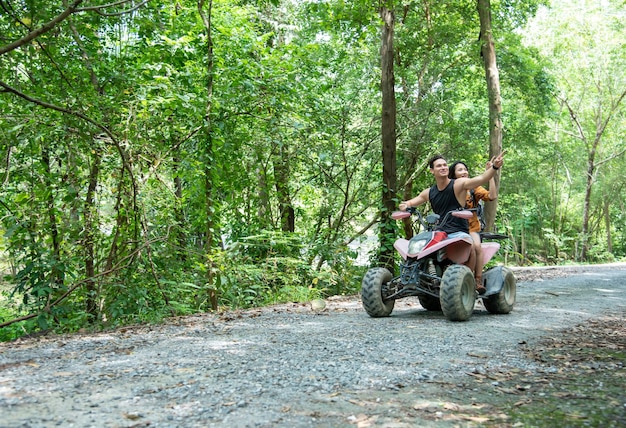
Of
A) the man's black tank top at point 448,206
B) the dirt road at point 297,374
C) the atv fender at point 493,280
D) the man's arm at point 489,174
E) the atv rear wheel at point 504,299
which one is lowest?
the dirt road at point 297,374

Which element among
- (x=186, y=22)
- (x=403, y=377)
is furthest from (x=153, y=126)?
(x=403, y=377)

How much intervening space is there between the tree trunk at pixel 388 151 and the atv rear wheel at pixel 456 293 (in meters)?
4.99

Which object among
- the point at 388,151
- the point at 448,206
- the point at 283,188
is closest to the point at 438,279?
the point at 448,206

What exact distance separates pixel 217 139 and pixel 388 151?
505cm

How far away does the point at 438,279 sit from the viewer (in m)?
7.34

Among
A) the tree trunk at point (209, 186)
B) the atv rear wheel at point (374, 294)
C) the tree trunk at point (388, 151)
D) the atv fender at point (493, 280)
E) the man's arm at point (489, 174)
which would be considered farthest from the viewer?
the tree trunk at point (388, 151)

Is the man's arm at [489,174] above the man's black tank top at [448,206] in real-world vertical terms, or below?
above

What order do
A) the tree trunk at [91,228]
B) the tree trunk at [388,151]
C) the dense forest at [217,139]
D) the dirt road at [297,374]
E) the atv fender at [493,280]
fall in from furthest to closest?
1. the tree trunk at [388,151]
2. the tree trunk at [91,228]
3. the atv fender at [493,280]
4. the dense forest at [217,139]
5. the dirt road at [297,374]

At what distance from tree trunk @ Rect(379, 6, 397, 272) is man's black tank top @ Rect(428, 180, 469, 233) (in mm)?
4316

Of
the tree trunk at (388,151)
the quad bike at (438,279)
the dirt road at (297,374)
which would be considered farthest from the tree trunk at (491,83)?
the dirt road at (297,374)

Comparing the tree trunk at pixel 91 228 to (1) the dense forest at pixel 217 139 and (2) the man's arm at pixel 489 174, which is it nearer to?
(1) the dense forest at pixel 217 139

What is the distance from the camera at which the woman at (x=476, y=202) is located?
7586 mm

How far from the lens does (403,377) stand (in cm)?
412

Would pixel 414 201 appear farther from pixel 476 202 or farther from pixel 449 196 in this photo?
pixel 476 202
